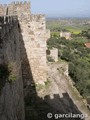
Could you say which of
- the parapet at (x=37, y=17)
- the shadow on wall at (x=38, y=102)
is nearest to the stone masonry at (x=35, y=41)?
the parapet at (x=37, y=17)

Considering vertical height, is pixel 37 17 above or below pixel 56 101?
above

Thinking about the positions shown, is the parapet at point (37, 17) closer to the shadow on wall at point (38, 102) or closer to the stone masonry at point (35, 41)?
the stone masonry at point (35, 41)

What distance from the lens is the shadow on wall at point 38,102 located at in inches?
537

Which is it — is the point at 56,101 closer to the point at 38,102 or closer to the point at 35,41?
the point at 38,102

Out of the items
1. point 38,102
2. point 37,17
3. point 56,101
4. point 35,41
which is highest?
point 37,17

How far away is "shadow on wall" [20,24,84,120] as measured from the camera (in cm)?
1364

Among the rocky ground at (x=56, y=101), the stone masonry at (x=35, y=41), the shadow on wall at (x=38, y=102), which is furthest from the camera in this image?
the stone masonry at (x=35, y=41)

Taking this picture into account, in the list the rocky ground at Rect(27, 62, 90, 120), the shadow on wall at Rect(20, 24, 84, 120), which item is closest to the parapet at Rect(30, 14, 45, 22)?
the shadow on wall at Rect(20, 24, 84, 120)

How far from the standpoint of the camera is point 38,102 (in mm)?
14953

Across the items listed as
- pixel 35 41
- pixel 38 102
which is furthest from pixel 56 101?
pixel 35 41

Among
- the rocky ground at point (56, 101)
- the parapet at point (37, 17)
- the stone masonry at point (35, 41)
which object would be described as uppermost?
the parapet at point (37, 17)

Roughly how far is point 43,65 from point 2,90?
940 centimetres

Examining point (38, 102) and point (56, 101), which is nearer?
point (38, 102)

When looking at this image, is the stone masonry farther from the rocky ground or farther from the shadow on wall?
the rocky ground
